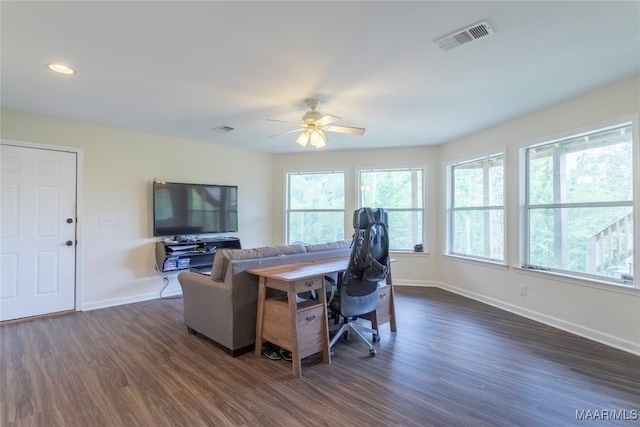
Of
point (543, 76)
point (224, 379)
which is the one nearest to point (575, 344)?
point (543, 76)

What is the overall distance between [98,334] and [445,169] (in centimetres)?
528

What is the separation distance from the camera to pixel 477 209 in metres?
4.86

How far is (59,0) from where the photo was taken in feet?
6.13

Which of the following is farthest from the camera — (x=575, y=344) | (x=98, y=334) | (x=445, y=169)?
(x=445, y=169)

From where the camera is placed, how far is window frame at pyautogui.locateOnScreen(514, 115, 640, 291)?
2.94 m

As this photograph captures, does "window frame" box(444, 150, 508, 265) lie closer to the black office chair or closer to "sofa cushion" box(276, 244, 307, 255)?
the black office chair

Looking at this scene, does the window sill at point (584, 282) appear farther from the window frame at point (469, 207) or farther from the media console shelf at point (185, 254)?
the media console shelf at point (185, 254)

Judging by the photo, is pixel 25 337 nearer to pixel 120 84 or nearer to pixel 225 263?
pixel 225 263

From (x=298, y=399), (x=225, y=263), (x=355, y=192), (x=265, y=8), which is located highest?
(x=265, y=8)

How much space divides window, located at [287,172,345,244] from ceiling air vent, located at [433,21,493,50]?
3.79 meters

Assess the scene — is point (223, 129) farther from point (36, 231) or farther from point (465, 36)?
point (465, 36)

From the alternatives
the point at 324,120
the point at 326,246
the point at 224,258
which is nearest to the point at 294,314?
the point at 224,258

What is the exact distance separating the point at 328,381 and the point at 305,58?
8.21ft

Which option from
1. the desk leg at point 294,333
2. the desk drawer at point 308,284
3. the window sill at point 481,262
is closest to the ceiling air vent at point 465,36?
the desk drawer at point 308,284
